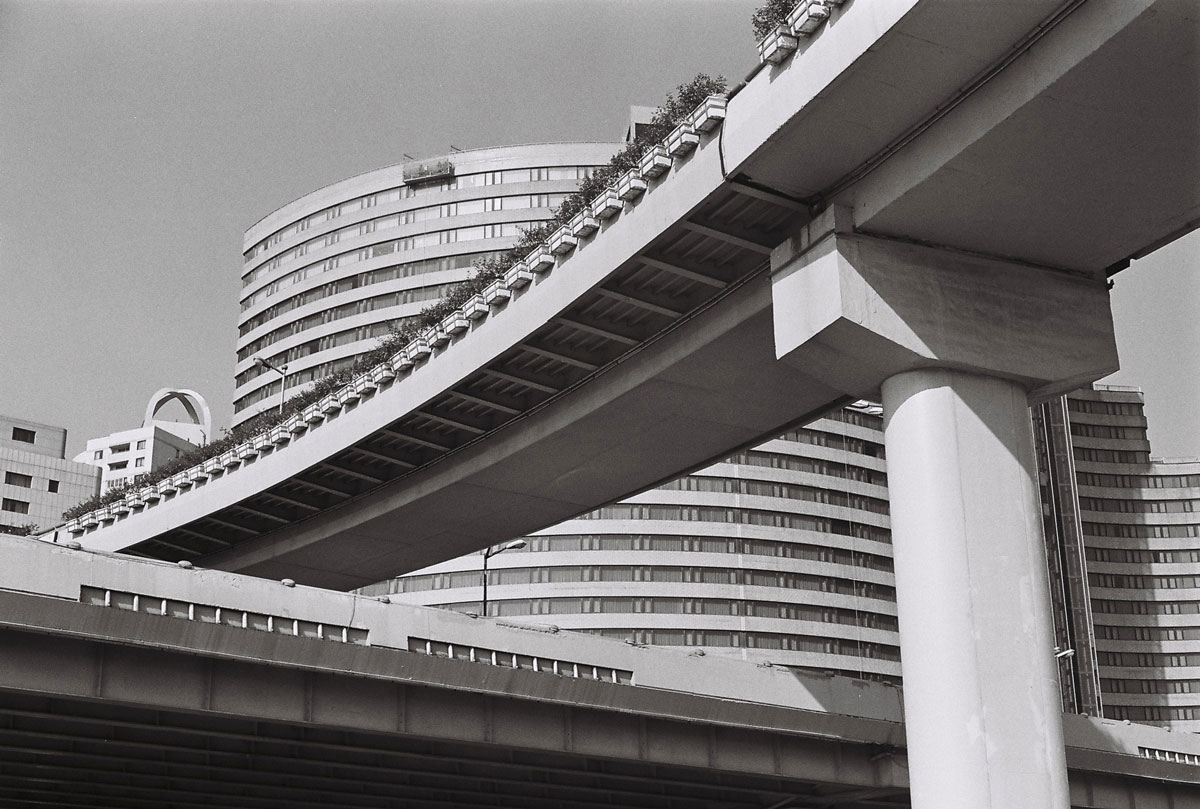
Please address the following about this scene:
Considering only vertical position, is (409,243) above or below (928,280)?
above

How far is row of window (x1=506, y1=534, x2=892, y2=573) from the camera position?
331 feet

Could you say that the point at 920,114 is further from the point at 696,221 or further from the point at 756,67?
the point at 696,221

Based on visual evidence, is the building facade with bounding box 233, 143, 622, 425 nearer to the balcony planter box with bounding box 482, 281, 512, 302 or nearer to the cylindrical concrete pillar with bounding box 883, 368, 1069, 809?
the balcony planter box with bounding box 482, 281, 512, 302

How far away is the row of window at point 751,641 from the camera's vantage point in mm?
99250

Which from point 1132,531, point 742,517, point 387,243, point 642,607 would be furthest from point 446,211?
point 1132,531

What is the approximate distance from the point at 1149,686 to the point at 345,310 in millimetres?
82231

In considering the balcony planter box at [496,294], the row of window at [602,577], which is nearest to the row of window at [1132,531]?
the row of window at [602,577]

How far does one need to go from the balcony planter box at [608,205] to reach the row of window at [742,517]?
68.8m

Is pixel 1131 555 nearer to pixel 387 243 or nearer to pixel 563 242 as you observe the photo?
pixel 387 243

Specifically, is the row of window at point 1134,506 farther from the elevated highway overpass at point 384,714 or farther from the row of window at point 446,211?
the elevated highway overpass at point 384,714

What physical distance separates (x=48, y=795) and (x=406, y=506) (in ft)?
41.7

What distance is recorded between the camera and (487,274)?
134 feet

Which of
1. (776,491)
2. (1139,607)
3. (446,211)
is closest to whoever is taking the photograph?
(776,491)

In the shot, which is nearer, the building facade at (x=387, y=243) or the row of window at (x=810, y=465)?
the row of window at (x=810, y=465)
